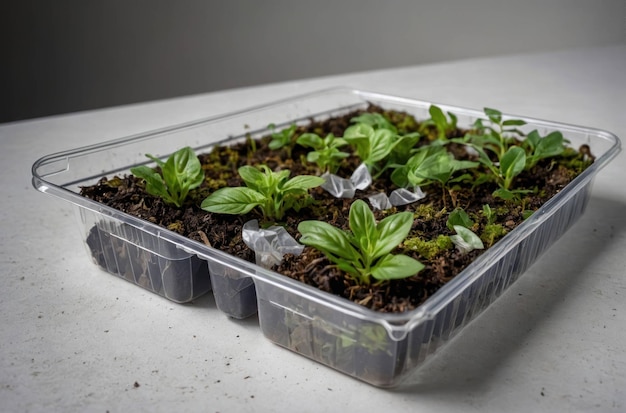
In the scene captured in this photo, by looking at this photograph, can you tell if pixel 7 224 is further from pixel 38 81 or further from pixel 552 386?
pixel 38 81

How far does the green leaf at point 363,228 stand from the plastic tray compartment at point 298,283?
154 millimetres

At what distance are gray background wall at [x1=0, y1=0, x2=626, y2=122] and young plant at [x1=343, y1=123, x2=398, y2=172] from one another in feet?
7.83

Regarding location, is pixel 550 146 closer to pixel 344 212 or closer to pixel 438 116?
pixel 438 116

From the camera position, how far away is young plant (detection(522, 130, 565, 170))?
172 cm

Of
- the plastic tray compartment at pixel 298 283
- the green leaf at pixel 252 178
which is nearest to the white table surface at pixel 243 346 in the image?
the plastic tray compartment at pixel 298 283

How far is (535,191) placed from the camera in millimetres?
1620

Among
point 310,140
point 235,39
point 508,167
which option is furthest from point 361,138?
point 235,39

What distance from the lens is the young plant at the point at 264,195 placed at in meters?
1.42

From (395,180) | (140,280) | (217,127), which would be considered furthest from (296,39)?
(140,280)

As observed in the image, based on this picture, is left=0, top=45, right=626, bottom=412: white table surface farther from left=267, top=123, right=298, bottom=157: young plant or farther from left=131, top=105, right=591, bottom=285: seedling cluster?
left=267, top=123, right=298, bottom=157: young plant

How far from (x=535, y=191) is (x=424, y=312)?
70 cm

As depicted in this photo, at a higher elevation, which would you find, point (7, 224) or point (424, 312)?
point (424, 312)

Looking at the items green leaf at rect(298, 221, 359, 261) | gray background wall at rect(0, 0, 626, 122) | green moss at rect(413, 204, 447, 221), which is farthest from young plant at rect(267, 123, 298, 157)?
gray background wall at rect(0, 0, 626, 122)

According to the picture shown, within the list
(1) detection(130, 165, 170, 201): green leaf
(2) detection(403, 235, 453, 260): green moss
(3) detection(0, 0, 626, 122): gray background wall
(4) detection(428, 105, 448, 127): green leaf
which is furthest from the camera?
(3) detection(0, 0, 626, 122): gray background wall
